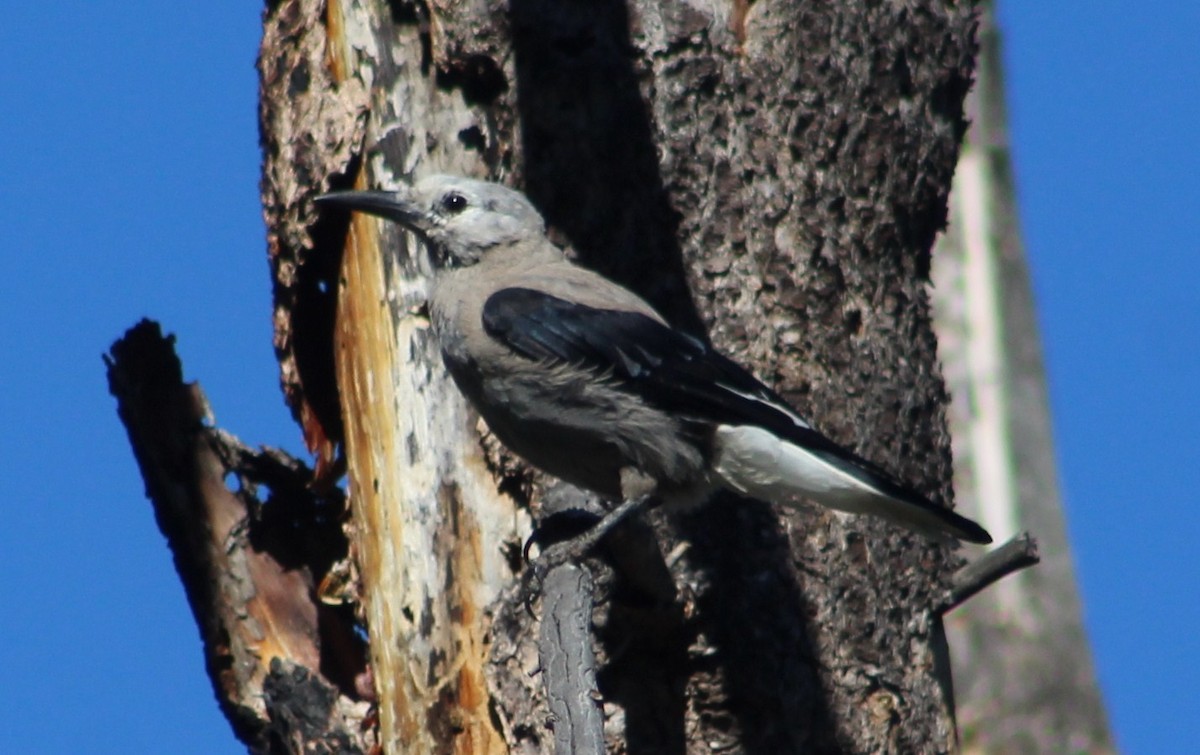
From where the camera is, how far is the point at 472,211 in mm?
4215

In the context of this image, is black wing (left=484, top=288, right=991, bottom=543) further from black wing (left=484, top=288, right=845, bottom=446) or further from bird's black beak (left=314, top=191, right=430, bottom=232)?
bird's black beak (left=314, top=191, right=430, bottom=232)

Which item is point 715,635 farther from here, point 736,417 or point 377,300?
point 377,300

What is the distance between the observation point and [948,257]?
9742 mm

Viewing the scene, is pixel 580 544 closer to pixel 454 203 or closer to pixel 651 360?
pixel 651 360

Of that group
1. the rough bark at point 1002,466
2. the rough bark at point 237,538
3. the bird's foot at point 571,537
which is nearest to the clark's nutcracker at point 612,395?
the bird's foot at point 571,537

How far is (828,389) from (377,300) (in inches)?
48.6

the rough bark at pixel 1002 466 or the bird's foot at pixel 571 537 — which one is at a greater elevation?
the rough bark at pixel 1002 466

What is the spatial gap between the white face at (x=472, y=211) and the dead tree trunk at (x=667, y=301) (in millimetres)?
90

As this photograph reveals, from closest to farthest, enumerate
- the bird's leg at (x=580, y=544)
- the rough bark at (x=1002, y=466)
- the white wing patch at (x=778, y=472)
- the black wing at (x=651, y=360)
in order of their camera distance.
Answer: the bird's leg at (x=580, y=544) → the white wing patch at (x=778, y=472) → the black wing at (x=651, y=360) → the rough bark at (x=1002, y=466)

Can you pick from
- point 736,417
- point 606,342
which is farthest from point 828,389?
point 606,342

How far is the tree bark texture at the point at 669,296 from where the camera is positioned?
3736mm

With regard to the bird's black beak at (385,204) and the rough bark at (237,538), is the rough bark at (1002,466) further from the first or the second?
the bird's black beak at (385,204)

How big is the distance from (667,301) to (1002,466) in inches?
224

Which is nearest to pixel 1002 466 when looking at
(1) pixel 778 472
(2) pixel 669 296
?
(2) pixel 669 296
